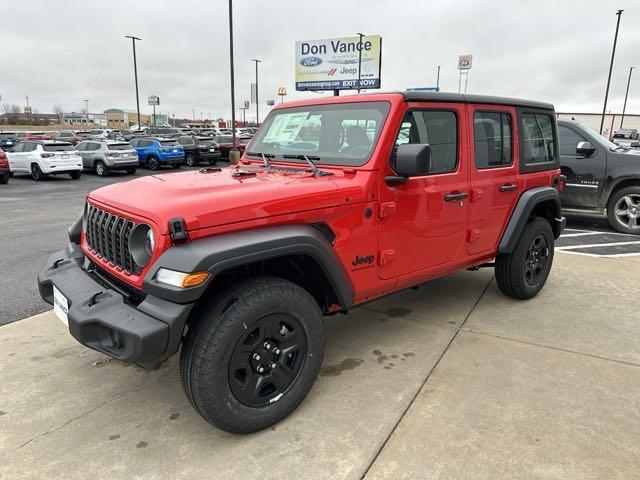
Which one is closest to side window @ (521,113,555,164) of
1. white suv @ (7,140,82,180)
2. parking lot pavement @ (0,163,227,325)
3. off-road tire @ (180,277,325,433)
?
off-road tire @ (180,277,325,433)

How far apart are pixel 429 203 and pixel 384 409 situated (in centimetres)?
141

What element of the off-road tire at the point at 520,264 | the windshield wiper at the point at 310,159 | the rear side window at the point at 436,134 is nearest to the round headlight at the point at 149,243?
the windshield wiper at the point at 310,159

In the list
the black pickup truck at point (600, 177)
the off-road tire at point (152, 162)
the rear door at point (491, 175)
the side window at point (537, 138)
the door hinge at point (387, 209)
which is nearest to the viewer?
the door hinge at point (387, 209)

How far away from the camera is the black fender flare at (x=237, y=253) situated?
7.15 ft

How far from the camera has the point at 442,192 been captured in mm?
3396

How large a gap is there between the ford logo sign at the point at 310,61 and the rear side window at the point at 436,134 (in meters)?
28.9

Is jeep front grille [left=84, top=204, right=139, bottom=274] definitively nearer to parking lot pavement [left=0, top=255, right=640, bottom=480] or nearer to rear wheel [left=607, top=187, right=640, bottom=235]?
parking lot pavement [left=0, top=255, right=640, bottom=480]

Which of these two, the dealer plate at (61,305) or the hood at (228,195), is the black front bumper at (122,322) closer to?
the dealer plate at (61,305)

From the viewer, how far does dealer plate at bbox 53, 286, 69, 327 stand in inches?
101

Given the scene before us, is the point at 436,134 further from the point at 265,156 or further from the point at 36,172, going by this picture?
A: the point at 36,172

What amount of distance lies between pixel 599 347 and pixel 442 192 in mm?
1718

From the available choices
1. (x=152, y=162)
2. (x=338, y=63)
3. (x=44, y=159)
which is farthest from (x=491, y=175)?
(x=338, y=63)

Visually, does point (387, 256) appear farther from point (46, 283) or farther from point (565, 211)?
point (565, 211)

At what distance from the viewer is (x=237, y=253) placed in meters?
2.29
